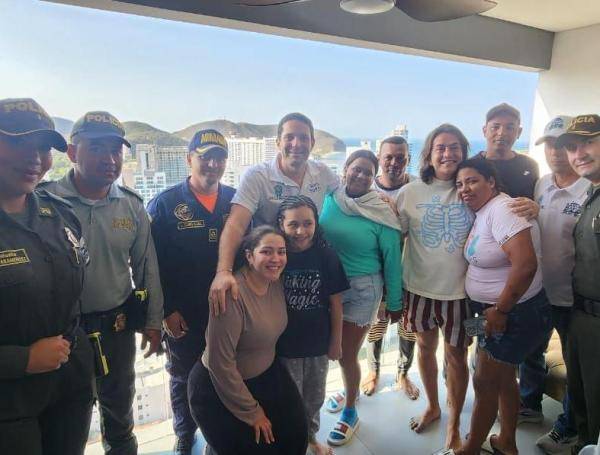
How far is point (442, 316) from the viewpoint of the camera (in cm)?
191

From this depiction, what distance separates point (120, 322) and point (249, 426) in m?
0.69

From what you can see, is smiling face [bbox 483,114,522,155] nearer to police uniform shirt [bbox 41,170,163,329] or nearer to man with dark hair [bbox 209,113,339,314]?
man with dark hair [bbox 209,113,339,314]

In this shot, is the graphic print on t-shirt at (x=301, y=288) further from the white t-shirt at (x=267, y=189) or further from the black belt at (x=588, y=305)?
the black belt at (x=588, y=305)

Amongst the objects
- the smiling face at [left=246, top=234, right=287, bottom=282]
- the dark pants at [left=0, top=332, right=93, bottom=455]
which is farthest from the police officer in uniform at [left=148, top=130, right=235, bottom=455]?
the dark pants at [left=0, top=332, right=93, bottom=455]

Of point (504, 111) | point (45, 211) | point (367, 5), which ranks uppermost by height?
point (367, 5)

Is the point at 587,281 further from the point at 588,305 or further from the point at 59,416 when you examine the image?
the point at 59,416

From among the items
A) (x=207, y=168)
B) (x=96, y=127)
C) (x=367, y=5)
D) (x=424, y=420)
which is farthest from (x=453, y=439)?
(x=96, y=127)

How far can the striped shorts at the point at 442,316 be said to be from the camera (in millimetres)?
1878

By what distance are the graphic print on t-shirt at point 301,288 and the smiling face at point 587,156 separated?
129 centimetres

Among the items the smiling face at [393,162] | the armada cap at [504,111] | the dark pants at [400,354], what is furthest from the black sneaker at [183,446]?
the armada cap at [504,111]

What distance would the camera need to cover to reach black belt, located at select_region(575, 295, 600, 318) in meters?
1.63

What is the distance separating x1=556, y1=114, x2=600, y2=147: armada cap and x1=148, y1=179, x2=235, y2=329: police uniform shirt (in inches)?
65.0

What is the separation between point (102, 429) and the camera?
1713 millimetres

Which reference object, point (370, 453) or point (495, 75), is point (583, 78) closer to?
point (495, 75)
